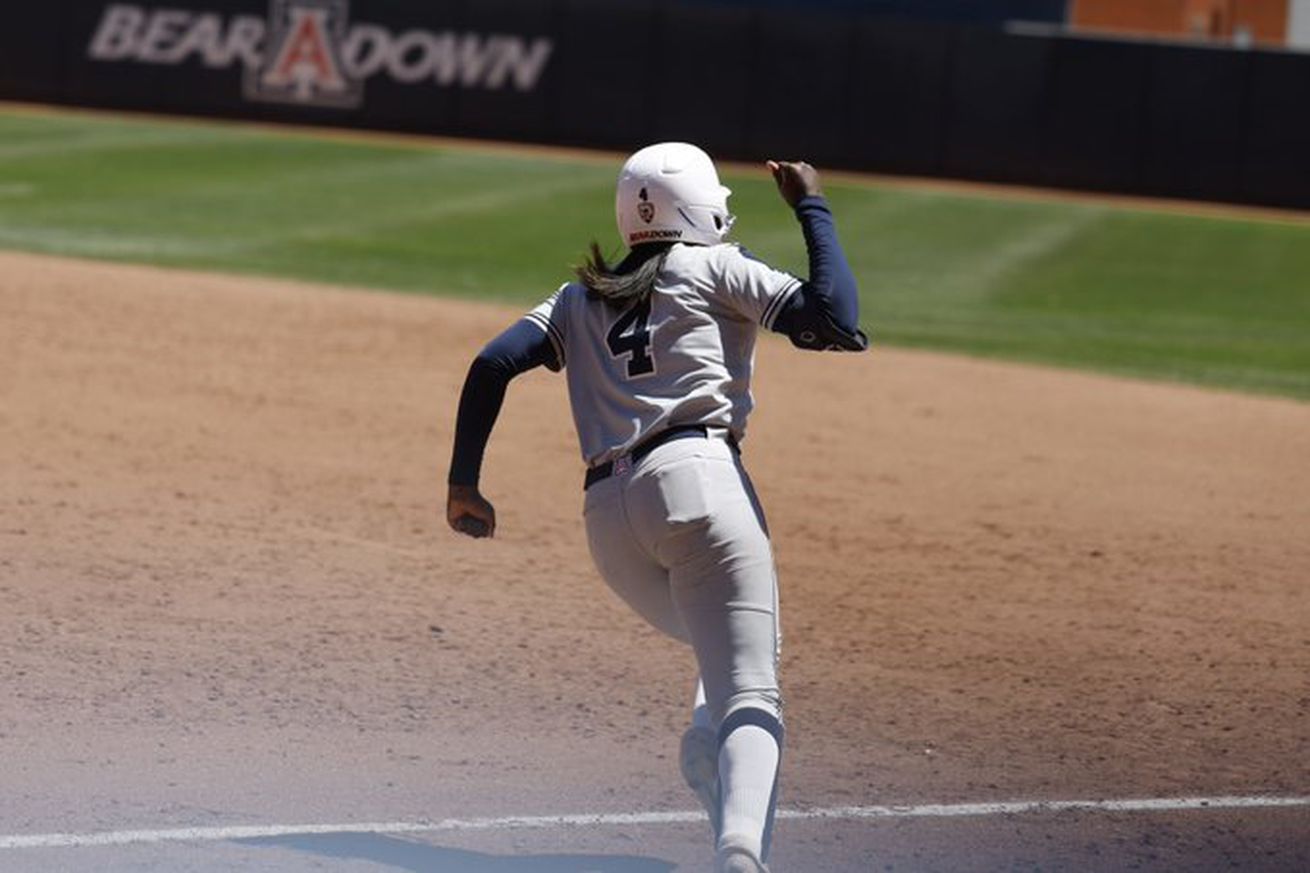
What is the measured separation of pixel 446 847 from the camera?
511 cm

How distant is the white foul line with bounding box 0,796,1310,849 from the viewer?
16.2 ft

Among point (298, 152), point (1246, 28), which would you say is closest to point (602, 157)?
point (298, 152)

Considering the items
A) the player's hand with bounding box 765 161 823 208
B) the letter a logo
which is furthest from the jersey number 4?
the letter a logo

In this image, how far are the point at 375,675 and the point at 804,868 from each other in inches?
82.0

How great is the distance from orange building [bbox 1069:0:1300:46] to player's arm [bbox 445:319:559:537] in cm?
4025

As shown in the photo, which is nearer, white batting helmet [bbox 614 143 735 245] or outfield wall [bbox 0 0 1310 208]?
white batting helmet [bbox 614 143 735 245]

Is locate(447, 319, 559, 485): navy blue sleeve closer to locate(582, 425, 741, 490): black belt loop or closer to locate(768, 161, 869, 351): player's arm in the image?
locate(582, 425, 741, 490): black belt loop

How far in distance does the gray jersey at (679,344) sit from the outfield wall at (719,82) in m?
23.2

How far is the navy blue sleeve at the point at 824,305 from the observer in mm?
4648

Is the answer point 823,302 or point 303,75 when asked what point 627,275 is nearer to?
point 823,302

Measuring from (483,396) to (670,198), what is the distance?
2.09 feet

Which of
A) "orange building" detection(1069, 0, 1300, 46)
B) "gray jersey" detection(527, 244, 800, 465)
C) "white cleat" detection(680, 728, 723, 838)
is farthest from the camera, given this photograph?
"orange building" detection(1069, 0, 1300, 46)

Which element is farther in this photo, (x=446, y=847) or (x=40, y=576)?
(x=40, y=576)

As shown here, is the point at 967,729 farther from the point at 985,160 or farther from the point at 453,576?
the point at 985,160
